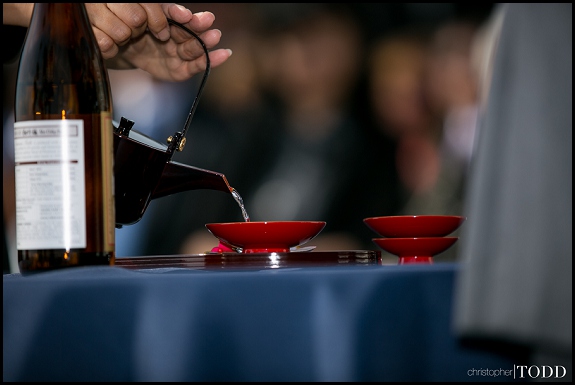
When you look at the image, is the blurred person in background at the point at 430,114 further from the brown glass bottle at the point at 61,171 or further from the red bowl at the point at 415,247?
the brown glass bottle at the point at 61,171

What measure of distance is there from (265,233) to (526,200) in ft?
0.99

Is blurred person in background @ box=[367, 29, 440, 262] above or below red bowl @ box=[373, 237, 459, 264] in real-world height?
above

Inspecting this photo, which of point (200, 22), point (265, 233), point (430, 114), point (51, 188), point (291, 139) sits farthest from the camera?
point (291, 139)

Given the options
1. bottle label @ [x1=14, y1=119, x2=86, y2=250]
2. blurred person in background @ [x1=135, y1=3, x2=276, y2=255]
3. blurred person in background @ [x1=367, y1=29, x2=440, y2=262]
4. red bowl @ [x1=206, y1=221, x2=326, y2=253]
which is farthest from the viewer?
blurred person in background @ [x1=135, y1=3, x2=276, y2=255]

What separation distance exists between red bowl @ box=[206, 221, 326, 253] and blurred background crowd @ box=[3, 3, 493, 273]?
160cm

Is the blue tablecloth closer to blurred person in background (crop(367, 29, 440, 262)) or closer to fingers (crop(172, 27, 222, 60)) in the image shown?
fingers (crop(172, 27, 222, 60))

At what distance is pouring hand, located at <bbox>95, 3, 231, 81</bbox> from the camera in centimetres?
73

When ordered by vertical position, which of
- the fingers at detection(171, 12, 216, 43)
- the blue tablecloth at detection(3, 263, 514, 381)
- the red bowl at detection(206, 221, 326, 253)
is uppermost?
the fingers at detection(171, 12, 216, 43)

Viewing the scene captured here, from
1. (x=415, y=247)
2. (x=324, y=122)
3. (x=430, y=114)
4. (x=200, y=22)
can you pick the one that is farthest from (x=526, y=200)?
(x=324, y=122)

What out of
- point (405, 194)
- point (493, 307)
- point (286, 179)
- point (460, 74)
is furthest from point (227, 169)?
point (493, 307)

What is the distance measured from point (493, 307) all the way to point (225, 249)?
402 mm

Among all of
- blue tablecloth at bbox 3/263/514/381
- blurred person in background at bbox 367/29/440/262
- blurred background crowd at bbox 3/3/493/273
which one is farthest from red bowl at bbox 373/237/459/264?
blurred person in background at bbox 367/29/440/262

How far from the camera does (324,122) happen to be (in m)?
2.61

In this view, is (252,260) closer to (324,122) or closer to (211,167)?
(211,167)
